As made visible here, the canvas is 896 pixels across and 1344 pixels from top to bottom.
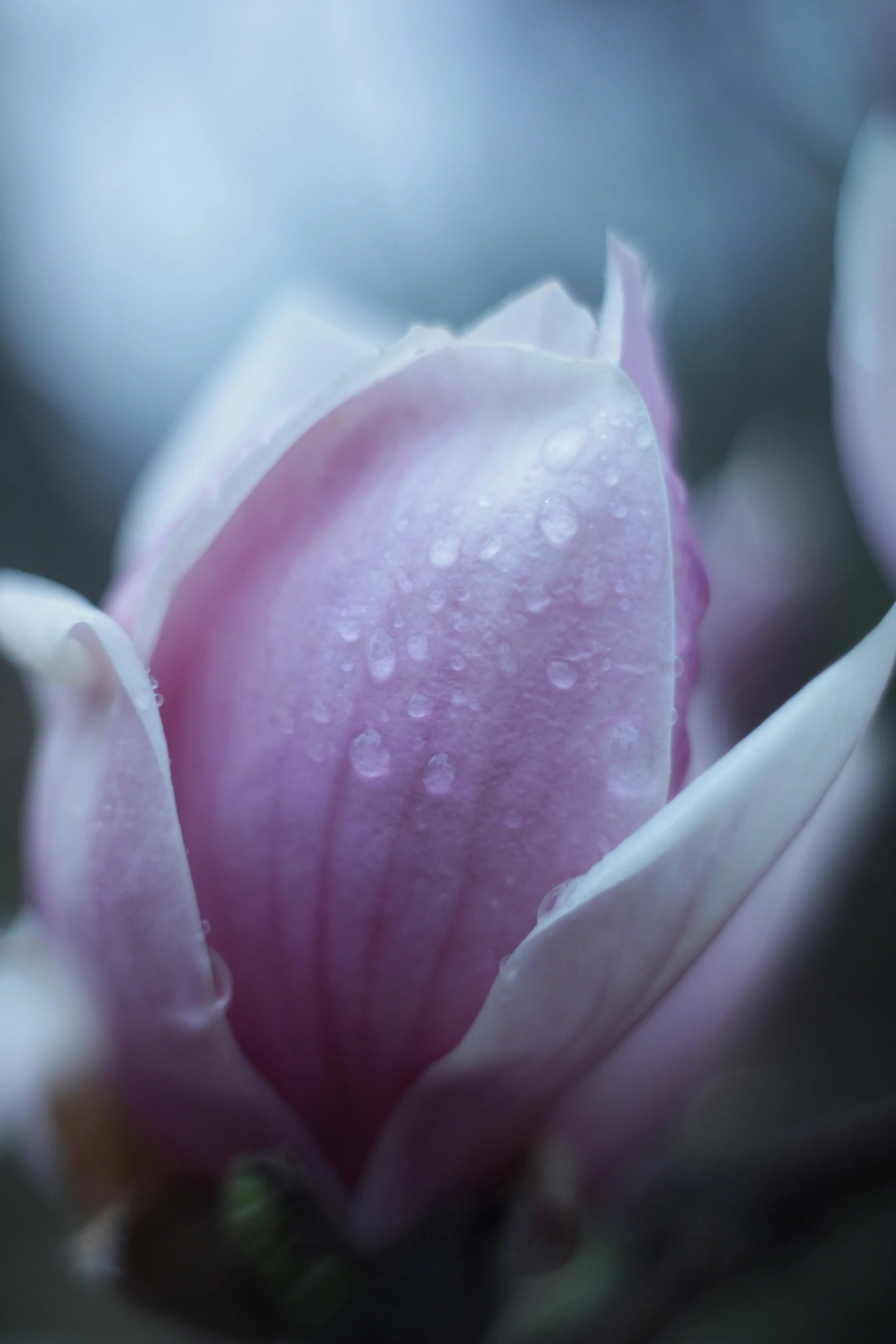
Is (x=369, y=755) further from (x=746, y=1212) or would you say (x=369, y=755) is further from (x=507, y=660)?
(x=746, y=1212)

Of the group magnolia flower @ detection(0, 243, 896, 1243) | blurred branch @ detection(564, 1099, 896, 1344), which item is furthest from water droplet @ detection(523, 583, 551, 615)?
blurred branch @ detection(564, 1099, 896, 1344)

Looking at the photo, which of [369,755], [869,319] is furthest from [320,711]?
[869,319]

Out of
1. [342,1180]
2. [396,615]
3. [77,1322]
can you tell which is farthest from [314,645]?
[77,1322]

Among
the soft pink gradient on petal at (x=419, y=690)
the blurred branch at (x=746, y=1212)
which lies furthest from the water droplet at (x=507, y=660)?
the blurred branch at (x=746, y=1212)

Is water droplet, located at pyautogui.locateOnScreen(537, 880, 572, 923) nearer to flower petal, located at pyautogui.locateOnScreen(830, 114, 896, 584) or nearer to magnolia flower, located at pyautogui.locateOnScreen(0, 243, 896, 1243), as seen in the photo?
magnolia flower, located at pyautogui.locateOnScreen(0, 243, 896, 1243)

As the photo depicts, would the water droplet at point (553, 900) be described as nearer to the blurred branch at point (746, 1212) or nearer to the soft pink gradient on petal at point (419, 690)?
the soft pink gradient on petal at point (419, 690)

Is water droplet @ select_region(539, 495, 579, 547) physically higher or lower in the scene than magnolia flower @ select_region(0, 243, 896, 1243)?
higher
